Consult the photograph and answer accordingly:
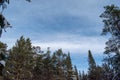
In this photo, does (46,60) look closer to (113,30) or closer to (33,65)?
(33,65)

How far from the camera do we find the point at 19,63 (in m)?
58.3

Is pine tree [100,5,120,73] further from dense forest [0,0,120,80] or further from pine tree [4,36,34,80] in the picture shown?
pine tree [4,36,34,80]

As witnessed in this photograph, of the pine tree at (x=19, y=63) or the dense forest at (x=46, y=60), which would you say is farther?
the pine tree at (x=19, y=63)

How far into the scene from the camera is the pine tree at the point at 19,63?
57656 millimetres

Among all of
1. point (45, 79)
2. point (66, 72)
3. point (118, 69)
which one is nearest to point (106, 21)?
point (118, 69)

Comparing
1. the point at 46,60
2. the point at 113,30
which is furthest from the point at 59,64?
the point at 113,30

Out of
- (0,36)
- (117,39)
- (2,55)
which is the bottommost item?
(2,55)

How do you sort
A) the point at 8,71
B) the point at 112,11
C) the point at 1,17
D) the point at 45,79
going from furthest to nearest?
the point at 45,79, the point at 8,71, the point at 112,11, the point at 1,17

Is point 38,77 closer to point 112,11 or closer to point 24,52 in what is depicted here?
point 24,52

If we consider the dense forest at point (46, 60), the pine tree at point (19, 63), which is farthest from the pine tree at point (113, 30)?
the pine tree at point (19, 63)

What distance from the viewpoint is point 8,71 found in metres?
58.2

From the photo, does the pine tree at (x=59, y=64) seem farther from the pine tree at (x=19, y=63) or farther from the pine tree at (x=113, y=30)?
the pine tree at (x=113, y=30)

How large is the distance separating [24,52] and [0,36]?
48.7 metres

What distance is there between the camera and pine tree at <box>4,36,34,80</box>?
57.7m
